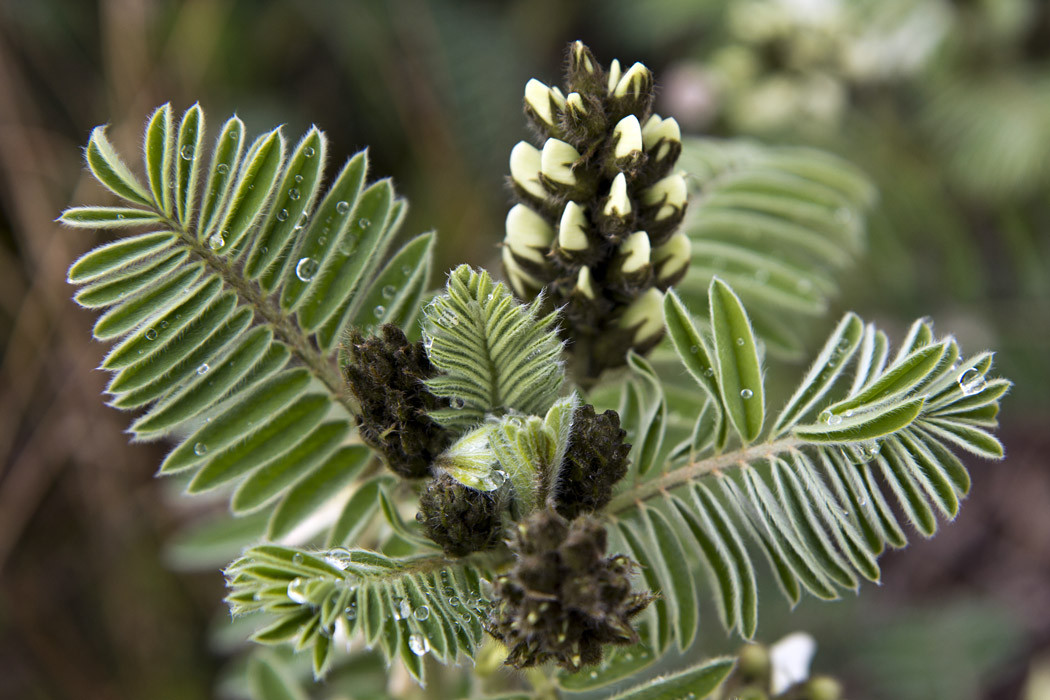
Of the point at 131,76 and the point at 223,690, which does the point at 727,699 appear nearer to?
the point at 223,690

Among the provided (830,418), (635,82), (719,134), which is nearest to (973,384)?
(830,418)

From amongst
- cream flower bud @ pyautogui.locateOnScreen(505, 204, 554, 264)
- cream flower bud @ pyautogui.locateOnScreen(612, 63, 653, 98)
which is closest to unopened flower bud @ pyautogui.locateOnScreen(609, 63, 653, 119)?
cream flower bud @ pyautogui.locateOnScreen(612, 63, 653, 98)

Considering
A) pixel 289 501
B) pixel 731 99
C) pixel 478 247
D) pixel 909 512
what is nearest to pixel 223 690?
pixel 289 501

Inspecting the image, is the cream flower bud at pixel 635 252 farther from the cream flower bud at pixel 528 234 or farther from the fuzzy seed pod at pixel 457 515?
the fuzzy seed pod at pixel 457 515

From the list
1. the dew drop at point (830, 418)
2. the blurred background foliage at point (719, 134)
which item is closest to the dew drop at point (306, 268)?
the dew drop at point (830, 418)

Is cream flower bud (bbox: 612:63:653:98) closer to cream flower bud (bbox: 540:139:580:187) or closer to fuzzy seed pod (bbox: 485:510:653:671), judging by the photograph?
cream flower bud (bbox: 540:139:580:187)
